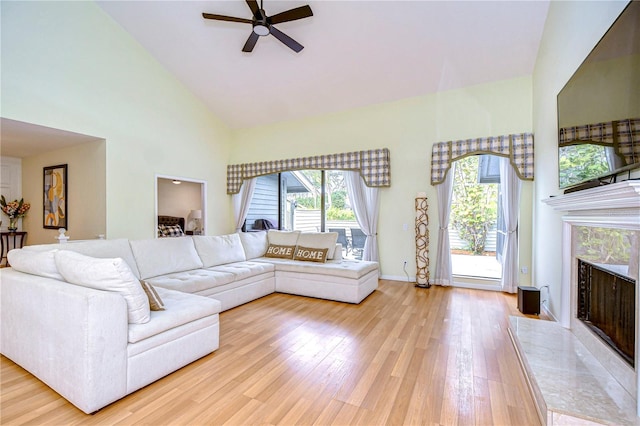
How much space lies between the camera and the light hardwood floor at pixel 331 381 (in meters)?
1.78

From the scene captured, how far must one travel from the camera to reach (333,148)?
5785mm

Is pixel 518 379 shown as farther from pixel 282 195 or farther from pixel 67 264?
pixel 282 195

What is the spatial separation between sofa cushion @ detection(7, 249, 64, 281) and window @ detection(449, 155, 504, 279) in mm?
5048

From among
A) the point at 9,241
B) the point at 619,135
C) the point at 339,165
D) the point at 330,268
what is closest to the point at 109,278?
the point at 330,268

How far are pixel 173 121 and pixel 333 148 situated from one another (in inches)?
125

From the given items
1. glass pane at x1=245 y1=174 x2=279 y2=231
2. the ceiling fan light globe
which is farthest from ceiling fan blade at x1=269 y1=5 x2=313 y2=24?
glass pane at x1=245 y1=174 x2=279 y2=231

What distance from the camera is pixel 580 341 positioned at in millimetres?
2486

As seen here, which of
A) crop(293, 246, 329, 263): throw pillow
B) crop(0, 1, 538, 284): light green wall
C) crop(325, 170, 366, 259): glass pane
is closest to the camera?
crop(0, 1, 538, 284): light green wall

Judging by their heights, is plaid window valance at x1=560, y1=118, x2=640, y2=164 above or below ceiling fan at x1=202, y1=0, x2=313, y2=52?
below

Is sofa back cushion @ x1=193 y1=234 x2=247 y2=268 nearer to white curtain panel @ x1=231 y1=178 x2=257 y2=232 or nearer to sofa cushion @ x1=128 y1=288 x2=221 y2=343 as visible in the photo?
sofa cushion @ x1=128 y1=288 x2=221 y2=343

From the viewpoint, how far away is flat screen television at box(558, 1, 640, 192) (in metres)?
1.71

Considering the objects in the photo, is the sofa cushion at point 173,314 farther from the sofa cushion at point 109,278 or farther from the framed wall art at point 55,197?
the framed wall art at point 55,197

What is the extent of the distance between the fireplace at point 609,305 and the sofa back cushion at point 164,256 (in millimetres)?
4245

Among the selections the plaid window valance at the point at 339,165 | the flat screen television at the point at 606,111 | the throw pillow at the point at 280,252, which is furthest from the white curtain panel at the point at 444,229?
the throw pillow at the point at 280,252
